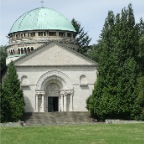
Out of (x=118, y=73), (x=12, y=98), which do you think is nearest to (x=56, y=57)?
(x=12, y=98)

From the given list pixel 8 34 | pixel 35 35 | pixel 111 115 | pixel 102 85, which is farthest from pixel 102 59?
pixel 8 34

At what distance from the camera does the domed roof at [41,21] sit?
62.4 meters

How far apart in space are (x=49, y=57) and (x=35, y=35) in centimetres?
892

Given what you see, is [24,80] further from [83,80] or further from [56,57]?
[83,80]

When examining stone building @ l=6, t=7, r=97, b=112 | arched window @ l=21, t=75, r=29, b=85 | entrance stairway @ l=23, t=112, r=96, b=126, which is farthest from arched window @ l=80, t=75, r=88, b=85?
arched window @ l=21, t=75, r=29, b=85

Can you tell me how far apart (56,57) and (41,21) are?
10.4 meters

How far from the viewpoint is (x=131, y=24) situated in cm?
5262

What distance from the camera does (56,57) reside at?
54.3m

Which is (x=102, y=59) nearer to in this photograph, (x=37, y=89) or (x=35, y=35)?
(x=37, y=89)

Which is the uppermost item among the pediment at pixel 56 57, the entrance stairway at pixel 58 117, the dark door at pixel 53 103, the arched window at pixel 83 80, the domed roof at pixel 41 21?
the domed roof at pixel 41 21

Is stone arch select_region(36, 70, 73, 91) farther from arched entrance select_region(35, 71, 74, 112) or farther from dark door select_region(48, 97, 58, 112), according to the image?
dark door select_region(48, 97, 58, 112)

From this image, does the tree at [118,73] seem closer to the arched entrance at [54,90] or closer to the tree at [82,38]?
the arched entrance at [54,90]

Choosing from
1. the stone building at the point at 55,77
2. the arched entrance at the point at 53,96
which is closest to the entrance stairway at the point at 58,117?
the stone building at the point at 55,77

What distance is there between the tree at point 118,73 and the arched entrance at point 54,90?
3.10 meters
